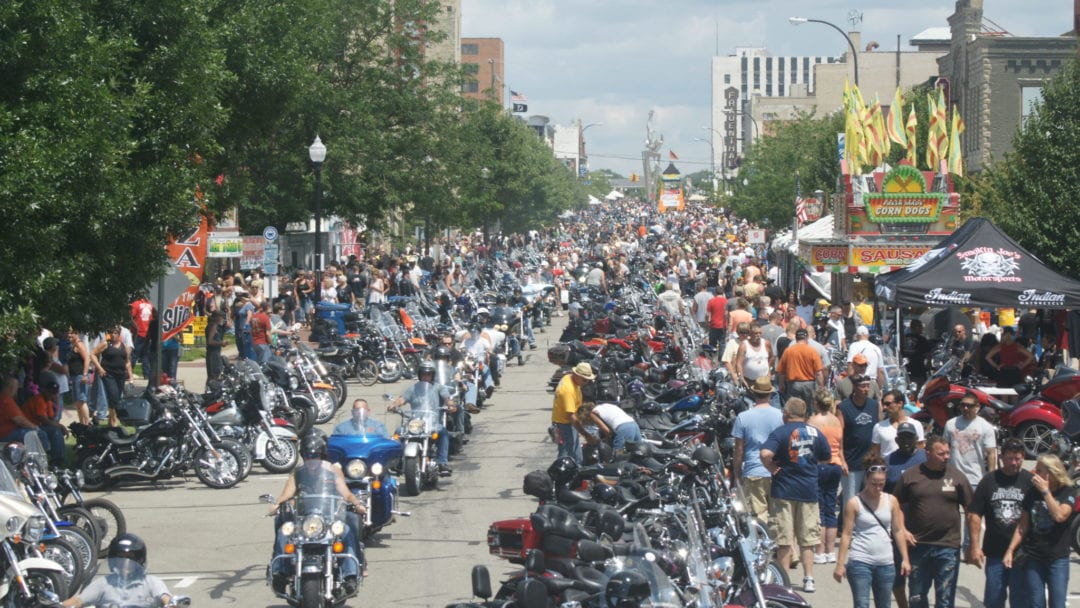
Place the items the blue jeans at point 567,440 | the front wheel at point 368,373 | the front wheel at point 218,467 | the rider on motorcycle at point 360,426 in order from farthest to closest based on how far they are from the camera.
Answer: the front wheel at point 368,373 < the front wheel at point 218,467 < the blue jeans at point 567,440 < the rider on motorcycle at point 360,426

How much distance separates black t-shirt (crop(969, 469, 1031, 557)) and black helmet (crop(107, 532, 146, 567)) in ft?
17.6

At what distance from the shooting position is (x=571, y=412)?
49.6 feet

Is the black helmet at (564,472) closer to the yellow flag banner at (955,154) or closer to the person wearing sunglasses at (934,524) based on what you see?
the person wearing sunglasses at (934,524)

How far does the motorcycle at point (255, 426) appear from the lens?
17.0 metres

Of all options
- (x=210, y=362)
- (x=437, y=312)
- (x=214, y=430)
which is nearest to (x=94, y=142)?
(x=214, y=430)

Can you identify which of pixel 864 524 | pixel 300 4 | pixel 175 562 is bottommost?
pixel 175 562

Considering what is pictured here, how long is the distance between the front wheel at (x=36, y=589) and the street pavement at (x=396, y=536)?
1.41 meters

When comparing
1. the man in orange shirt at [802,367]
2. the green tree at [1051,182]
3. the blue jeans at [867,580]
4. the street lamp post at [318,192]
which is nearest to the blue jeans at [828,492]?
the blue jeans at [867,580]

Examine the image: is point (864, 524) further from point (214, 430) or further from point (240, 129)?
point (240, 129)

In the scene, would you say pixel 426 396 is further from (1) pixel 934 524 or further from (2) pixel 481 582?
(2) pixel 481 582

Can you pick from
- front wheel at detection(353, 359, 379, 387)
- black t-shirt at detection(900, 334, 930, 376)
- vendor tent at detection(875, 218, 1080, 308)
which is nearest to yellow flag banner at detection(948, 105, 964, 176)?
black t-shirt at detection(900, 334, 930, 376)

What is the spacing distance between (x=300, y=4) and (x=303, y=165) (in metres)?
14.9

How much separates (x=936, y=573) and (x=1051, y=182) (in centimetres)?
1779

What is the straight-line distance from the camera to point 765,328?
22203mm
